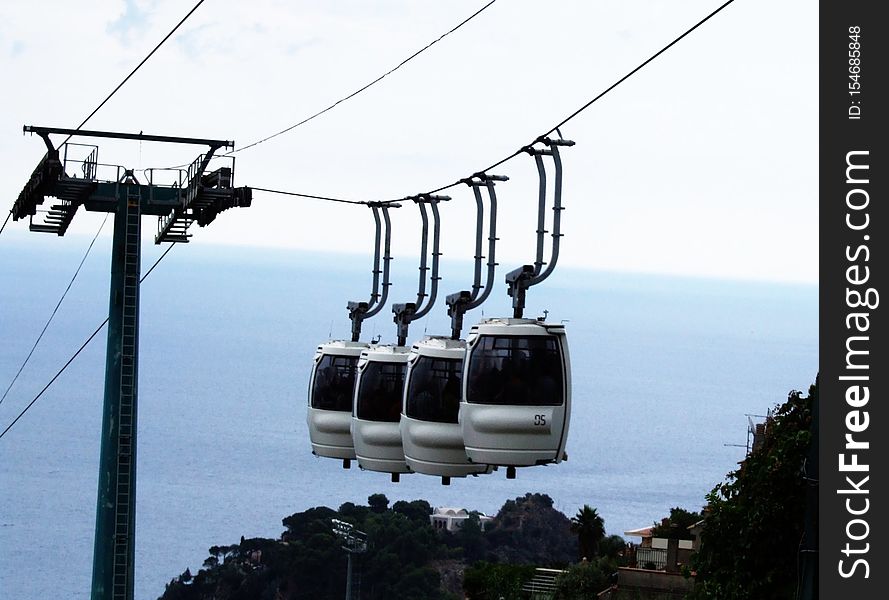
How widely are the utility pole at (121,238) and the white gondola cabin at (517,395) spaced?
14.4 metres

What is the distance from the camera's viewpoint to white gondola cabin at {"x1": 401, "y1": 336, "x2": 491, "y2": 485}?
17.3m

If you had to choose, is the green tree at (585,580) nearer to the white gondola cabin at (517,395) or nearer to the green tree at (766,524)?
the green tree at (766,524)

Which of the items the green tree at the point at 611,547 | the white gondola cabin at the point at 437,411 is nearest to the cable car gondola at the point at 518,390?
the white gondola cabin at the point at 437,411

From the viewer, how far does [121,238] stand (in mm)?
31141

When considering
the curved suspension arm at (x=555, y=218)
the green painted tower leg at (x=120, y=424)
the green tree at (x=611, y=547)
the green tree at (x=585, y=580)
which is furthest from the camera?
the green tree at (x=611, y=547)

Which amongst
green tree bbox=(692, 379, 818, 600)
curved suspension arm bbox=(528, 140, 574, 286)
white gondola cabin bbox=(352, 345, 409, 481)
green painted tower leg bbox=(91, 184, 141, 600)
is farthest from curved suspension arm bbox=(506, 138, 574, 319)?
green painted tower leg bbox=(91, 184, 141, 600)

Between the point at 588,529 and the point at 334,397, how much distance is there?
56057 millimetres

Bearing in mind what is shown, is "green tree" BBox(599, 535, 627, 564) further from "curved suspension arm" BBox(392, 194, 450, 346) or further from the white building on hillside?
the white building on hillside

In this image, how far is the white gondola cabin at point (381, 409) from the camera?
779 inches

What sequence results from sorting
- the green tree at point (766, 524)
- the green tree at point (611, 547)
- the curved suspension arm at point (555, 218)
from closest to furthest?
the curved suspension arm at point (555, 218) < the green tree at point (766, 524) < the green tree at point (611, 547)
